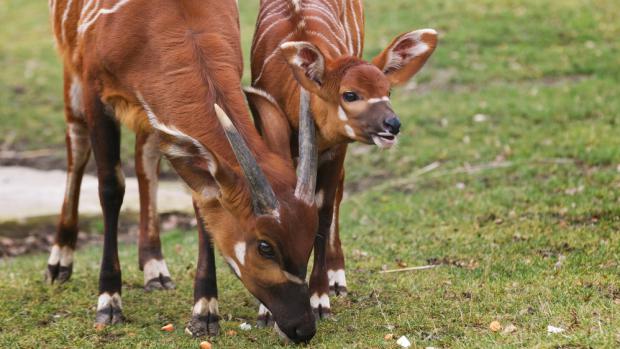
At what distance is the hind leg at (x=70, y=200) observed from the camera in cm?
757

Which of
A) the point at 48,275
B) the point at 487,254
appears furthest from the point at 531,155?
the point at 48,275

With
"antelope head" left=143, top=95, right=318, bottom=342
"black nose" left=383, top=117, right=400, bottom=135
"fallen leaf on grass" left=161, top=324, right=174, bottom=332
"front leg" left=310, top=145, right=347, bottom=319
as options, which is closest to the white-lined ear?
"antelope head" left=143, top=95, right=318, bottom=342

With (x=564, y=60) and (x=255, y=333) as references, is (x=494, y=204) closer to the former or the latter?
(x=255, y=333)

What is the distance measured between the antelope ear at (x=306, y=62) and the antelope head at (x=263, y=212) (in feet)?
1.61

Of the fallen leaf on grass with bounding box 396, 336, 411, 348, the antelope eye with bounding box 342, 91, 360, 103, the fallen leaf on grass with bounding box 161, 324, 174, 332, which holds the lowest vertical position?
the fallen leaf on grass with bounding box 161, 324, 174, 332

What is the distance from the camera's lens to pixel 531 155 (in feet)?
35.3

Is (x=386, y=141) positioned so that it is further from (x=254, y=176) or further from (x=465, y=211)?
(x=465, y=211)

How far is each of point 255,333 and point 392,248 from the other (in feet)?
7.81

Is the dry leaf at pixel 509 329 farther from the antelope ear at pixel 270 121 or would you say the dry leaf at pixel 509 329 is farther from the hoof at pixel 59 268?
the hoof at pixel 59 268

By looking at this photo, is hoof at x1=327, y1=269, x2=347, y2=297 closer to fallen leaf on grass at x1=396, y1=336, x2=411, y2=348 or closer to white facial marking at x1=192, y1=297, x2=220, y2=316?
white facial marking at x1=192, y1=297, x2=220, y2=316

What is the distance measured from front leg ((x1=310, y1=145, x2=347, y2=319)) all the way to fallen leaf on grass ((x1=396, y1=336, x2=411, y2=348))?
881 millimetres

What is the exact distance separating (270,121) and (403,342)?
58.0 inches

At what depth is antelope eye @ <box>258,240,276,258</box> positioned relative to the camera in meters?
5.09

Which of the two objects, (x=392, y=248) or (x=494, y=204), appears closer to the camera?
(x=392, y=248)
